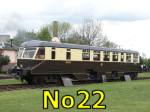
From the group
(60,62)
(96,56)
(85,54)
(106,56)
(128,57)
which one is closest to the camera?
(60,62)

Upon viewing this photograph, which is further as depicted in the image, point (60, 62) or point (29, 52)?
point (60, 62)

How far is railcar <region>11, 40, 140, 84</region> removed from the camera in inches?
1180

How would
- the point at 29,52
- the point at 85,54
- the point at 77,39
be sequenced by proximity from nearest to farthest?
the point at 29,52, the point at 85,54, the point at 77,39

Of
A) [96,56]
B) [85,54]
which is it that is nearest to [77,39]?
[96,56]

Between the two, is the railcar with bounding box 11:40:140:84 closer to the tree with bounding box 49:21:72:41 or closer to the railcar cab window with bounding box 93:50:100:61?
the railcar cab window with bounding box 93:50:100:61

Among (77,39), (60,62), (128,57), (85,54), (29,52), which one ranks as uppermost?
(77,39)

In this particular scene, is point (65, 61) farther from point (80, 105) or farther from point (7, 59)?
point (7, 59)

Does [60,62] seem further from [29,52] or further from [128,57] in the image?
[128,57]

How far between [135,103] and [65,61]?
14.9 meters

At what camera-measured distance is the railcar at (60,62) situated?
98.4ft

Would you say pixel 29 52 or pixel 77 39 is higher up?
pixel 77 39

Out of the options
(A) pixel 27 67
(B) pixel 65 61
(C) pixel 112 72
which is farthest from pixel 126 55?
(A) pixel 27 67

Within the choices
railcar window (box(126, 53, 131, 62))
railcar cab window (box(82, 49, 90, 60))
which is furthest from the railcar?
railcar window (box(126, 53, 131, 62))

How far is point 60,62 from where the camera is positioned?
31250mm
